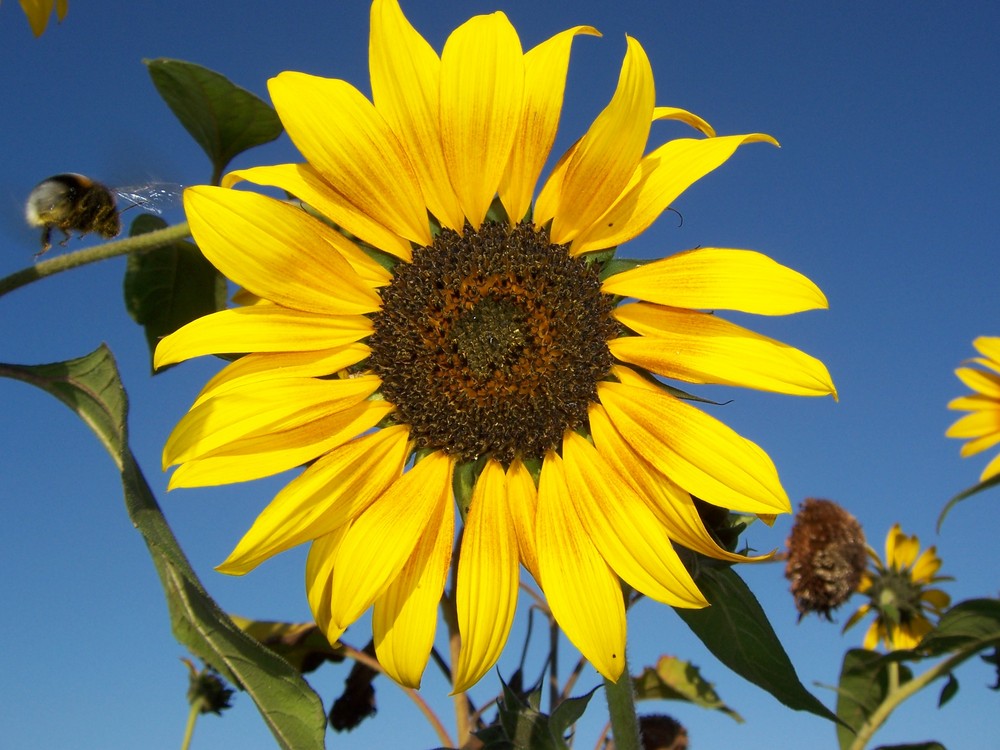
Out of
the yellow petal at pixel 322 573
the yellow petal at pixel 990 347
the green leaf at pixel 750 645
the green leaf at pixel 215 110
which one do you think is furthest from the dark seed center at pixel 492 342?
the yellow petal at pixel 990 347

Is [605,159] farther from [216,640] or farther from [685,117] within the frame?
[216,640]

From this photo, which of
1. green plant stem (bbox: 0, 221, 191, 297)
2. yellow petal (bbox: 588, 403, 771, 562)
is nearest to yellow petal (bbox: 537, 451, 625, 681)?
yellow petal (bbox: 588, 403, 771, 562)

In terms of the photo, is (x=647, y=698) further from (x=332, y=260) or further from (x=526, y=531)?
(x=332, y=260)

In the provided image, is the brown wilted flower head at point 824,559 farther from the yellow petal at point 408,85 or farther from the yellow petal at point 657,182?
the yellow petal at point 408,85

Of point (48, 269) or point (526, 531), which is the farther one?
point (48, 269)

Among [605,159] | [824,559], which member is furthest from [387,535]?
[824,559]

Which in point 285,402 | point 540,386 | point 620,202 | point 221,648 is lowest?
point 221,648

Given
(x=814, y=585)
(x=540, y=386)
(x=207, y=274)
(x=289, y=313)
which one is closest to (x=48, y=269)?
(x=207, y=274)
